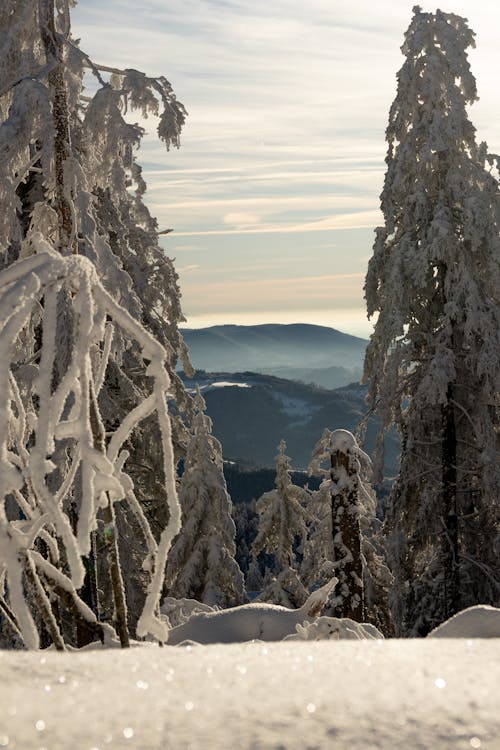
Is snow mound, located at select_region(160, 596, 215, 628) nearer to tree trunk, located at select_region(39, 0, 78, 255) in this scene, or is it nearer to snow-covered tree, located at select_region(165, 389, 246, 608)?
tree trunk, located at select_region(39, 0, 78, 255)

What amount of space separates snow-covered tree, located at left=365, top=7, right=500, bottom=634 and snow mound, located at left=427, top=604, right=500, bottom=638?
12295 mm

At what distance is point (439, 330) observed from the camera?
16.6 meters

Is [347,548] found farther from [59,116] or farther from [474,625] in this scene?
[59,116]

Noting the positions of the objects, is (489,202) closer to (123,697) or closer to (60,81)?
(60,81)

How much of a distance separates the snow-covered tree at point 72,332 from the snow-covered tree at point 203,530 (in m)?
1.41

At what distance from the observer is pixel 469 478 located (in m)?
17.4

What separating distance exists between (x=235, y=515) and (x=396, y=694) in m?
86.9

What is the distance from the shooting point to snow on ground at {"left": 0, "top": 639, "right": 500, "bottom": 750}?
125cm

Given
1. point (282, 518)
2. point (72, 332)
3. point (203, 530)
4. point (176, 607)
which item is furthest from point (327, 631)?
point (282, 518)

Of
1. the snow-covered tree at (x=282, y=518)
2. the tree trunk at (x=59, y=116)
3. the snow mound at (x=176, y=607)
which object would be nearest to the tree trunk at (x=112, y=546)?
the tree trunk at (x=59, y=116)

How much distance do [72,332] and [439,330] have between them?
425 inches

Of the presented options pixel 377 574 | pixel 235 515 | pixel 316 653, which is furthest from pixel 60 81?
pixel 235 515

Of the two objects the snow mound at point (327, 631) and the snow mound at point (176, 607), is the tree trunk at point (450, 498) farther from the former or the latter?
the snow mound at point (327, 631)

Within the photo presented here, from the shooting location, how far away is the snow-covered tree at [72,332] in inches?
80.3
